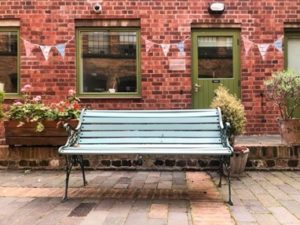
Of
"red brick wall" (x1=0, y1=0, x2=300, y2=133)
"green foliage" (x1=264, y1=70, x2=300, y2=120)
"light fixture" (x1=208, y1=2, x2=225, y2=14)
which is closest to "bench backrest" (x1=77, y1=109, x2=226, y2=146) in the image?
"green foliage" (x1=264, y1=70, x2=300, y2=120)

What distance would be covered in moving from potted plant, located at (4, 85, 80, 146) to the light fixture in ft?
14.0

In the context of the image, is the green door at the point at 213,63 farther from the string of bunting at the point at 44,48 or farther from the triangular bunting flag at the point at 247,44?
the string of bunting at the point at 44,48

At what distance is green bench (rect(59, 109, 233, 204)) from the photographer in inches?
199

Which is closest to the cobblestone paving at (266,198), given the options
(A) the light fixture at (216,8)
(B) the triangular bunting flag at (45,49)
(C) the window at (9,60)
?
(A) the light fixture at (216,8)

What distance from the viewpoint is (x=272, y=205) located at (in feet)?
15.0

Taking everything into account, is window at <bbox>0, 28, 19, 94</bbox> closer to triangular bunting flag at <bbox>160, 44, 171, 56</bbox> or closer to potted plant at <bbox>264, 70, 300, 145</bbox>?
triangular bunting flag at <bbox>160, 44, 171, 56</bbox>

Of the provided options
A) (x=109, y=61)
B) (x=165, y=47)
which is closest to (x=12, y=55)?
(x=109, y=61)

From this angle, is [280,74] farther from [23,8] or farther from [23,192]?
[23,8]

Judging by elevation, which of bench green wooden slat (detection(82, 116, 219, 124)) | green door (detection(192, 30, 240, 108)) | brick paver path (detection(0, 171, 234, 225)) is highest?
green door (detection(192, 30, 240, 108))

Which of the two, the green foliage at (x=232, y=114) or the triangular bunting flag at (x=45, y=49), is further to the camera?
the triangular bunting flag at (x=45, y=49)

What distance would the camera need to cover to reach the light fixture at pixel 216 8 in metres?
9.88

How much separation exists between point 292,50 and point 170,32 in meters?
2.64

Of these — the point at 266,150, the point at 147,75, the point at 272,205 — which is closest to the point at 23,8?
the point at 147,75

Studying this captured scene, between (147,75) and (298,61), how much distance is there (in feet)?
10.7
